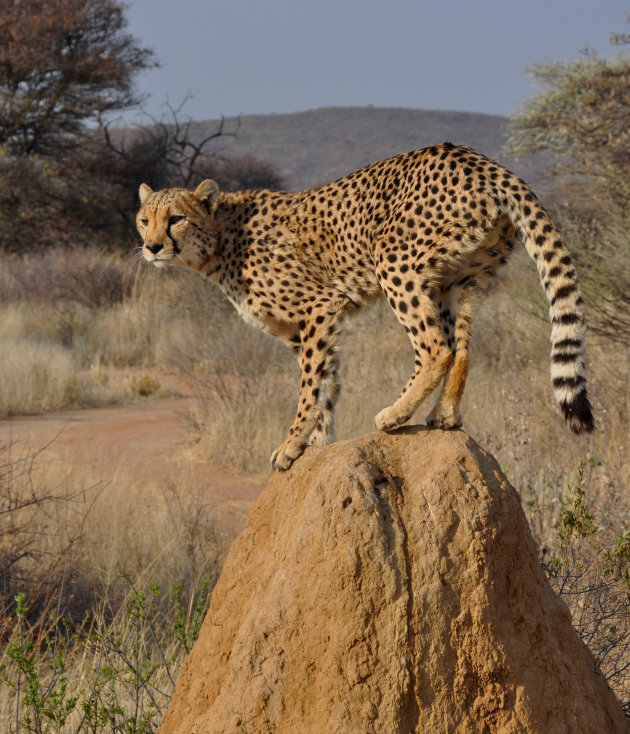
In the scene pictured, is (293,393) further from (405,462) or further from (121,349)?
(405,462)

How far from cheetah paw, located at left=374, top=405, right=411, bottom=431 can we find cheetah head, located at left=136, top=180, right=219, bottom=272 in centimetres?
144

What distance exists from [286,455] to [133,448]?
20.8 feet

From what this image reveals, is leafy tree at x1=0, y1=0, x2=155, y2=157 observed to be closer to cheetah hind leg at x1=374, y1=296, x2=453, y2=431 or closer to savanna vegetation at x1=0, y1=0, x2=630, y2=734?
savanna vegetation at x1=0, y1=0, x2=630, y2=734

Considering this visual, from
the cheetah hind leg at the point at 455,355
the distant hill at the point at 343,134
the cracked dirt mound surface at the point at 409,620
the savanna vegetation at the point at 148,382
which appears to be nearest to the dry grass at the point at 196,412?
the savanna vegetation at the point at 148,382

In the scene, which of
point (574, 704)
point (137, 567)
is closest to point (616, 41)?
point (137, 567)

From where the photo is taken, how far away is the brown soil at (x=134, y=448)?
802cm

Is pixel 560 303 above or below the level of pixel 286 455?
above

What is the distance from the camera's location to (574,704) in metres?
2.73

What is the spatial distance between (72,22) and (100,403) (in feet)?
50.3

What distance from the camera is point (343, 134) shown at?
68.7m

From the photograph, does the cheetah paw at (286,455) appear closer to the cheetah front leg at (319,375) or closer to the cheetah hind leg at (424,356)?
the cheetah front leg at (319,375)

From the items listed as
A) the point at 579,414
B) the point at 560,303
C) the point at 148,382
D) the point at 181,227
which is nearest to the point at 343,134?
the point at 148,382

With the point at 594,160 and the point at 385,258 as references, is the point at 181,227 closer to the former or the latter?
the point at 385,258

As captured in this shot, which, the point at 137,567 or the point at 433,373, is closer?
the point at 433,373
